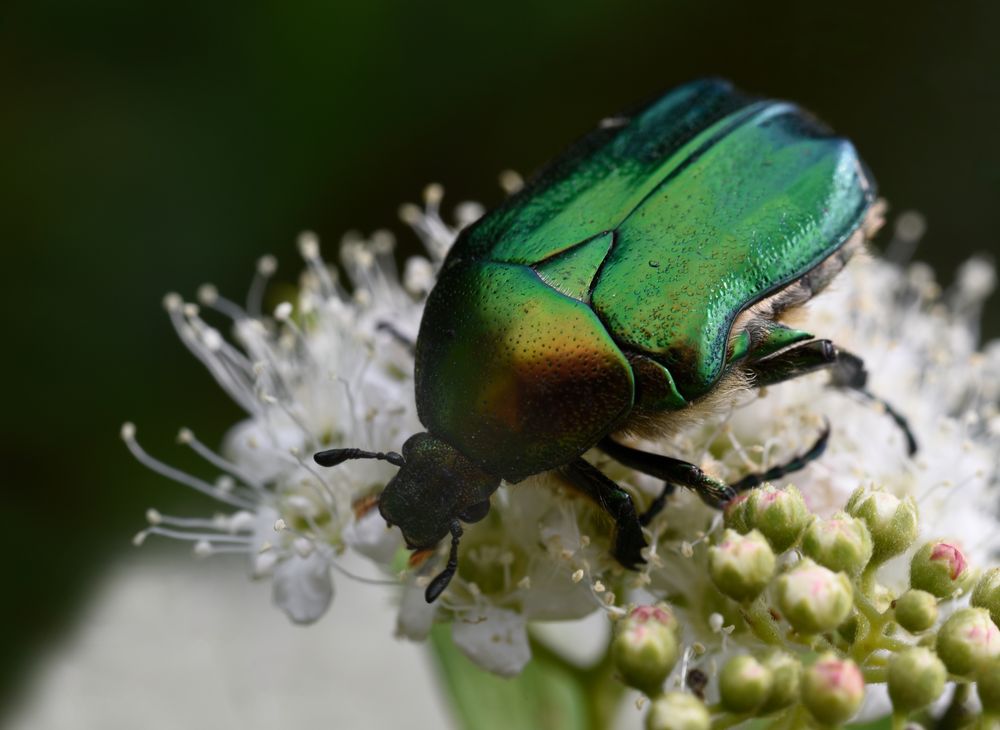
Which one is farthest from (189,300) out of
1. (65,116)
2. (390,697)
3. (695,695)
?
(695,695)

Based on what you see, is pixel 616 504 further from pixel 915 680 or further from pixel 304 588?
pixel 304 588

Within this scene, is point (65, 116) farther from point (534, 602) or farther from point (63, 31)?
point (534, 602)

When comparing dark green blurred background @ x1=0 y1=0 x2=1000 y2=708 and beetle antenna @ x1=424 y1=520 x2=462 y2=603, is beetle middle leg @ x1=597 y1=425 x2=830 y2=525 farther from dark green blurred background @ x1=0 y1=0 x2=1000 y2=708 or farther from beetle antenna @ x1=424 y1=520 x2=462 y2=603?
dark green blurred background @ x1=0 y1=0 x2=1000 y2=708

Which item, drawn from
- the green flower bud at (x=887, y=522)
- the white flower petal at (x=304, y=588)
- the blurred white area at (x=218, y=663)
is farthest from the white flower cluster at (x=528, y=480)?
the blurred white area at (x=218, y=663)

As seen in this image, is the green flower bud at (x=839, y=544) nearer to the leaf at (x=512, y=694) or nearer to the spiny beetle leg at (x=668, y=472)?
the spiny beetle leg at (x=668, y=472)

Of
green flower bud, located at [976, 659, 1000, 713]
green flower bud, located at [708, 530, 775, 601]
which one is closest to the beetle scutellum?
green flower bud, located at [708, 530, 775, 601]
